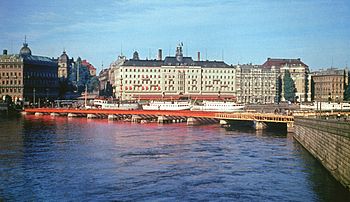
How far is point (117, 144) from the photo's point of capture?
83312 mm

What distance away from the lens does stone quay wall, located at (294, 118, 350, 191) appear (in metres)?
41.4

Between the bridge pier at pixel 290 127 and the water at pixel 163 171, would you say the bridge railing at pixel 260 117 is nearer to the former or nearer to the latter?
the bridge pier at pixel 290 127

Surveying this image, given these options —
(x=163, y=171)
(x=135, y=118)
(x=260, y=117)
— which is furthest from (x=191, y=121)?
(x=163, y=171)

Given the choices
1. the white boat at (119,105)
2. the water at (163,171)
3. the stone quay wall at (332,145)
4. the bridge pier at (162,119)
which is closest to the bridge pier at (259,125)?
the water at (163,171)

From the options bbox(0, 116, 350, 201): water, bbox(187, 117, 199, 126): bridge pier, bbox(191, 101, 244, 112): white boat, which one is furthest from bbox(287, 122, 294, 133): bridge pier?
bbox(191, 101, 244, 112): white boat

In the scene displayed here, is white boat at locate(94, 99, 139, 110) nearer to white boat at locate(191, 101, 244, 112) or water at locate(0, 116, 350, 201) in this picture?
white boat at locate(191, 101, 244, 112)

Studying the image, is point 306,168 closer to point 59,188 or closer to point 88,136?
point 59,188

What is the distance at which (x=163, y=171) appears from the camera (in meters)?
56.1

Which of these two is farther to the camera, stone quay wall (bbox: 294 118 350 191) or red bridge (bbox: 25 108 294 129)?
red bridge (bbox: 25 108 294 129)

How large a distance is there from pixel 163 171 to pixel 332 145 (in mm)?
18041

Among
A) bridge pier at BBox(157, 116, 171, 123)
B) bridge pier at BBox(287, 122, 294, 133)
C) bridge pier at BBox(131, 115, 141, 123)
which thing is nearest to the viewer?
Result: bridge pier at BBox(287, 122, 294, 133)

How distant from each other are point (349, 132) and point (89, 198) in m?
21.5

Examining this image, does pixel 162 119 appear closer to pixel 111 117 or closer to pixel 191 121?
pixel 191 121

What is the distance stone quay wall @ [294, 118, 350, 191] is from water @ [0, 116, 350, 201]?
1080mm
